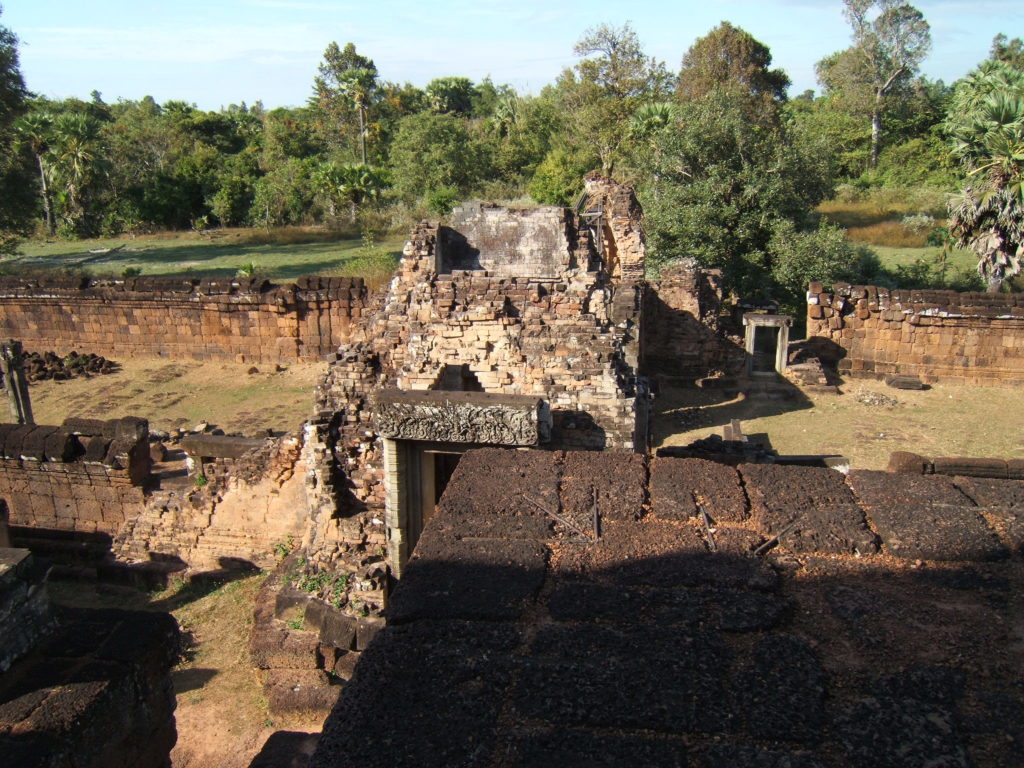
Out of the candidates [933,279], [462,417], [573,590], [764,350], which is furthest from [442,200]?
[573,590]

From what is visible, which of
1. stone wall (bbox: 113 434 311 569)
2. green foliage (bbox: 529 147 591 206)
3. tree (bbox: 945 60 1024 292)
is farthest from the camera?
green foliage (bbox: 529 147 591 206)

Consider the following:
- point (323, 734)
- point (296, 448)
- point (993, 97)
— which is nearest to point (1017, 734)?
point (323, 734)

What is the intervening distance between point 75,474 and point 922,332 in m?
16.0

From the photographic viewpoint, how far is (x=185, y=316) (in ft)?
61.1

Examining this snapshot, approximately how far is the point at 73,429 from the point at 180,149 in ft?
129

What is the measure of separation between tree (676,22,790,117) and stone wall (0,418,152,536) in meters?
30.8

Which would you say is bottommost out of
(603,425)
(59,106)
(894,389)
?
(894,389)

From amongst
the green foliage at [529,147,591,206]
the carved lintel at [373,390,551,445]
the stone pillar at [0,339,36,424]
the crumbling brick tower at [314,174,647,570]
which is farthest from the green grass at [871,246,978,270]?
the stone pillar at [0,339,36,424]

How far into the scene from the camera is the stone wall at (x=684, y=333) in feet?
54.5

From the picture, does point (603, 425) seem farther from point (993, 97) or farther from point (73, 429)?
point (993, 97)

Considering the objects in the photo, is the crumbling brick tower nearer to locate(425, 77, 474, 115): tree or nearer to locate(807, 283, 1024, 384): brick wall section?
locate(807, 283, 1024, 384): brick wall section

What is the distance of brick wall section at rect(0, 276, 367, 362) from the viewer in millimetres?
18234

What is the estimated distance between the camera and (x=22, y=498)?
9953 millimetres

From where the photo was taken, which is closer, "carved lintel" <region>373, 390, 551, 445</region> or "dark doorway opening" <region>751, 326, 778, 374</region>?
"carved lintel" <region>373, 390, 551, 445</region>
